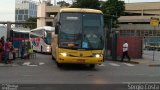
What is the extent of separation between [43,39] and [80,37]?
23.9 m

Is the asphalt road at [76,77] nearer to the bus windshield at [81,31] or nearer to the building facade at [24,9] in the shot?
the bus windshield at [81,31]

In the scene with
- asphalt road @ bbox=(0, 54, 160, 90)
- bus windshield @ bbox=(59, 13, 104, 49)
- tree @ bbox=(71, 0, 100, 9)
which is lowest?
asphalt road @ bbox=(0, 54, 160, 90)

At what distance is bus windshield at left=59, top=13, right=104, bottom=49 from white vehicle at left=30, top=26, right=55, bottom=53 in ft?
66.1

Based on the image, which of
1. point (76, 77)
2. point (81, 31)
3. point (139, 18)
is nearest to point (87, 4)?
point (139, 18)

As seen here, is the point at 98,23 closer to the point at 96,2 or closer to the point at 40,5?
the point at 96,2

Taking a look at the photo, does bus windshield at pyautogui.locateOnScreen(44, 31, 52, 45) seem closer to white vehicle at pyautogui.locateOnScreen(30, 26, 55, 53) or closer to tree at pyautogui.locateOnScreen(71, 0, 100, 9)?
white vehicle at pyautogui.locateOnScreen(30, 26, 55, 53)

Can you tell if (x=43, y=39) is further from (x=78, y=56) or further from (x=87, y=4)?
(x=87, y=4)

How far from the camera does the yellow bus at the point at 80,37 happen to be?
25.8 m

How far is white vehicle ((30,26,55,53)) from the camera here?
161ft

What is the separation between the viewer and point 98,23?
26406mm

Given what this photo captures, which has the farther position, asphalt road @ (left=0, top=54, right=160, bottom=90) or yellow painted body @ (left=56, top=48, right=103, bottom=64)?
yellow painted body @ (left=56, top=48, right=103, bottom=64)

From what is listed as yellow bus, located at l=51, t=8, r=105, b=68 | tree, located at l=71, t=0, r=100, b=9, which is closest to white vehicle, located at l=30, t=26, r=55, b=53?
yellow bus, located at l=51, t=8, r=105, b=68

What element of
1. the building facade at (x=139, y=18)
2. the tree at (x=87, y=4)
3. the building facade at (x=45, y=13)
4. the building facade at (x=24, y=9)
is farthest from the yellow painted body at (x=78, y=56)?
the building facade at (x=24, y=9)

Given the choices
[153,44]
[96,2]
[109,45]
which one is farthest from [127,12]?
[109,45]
